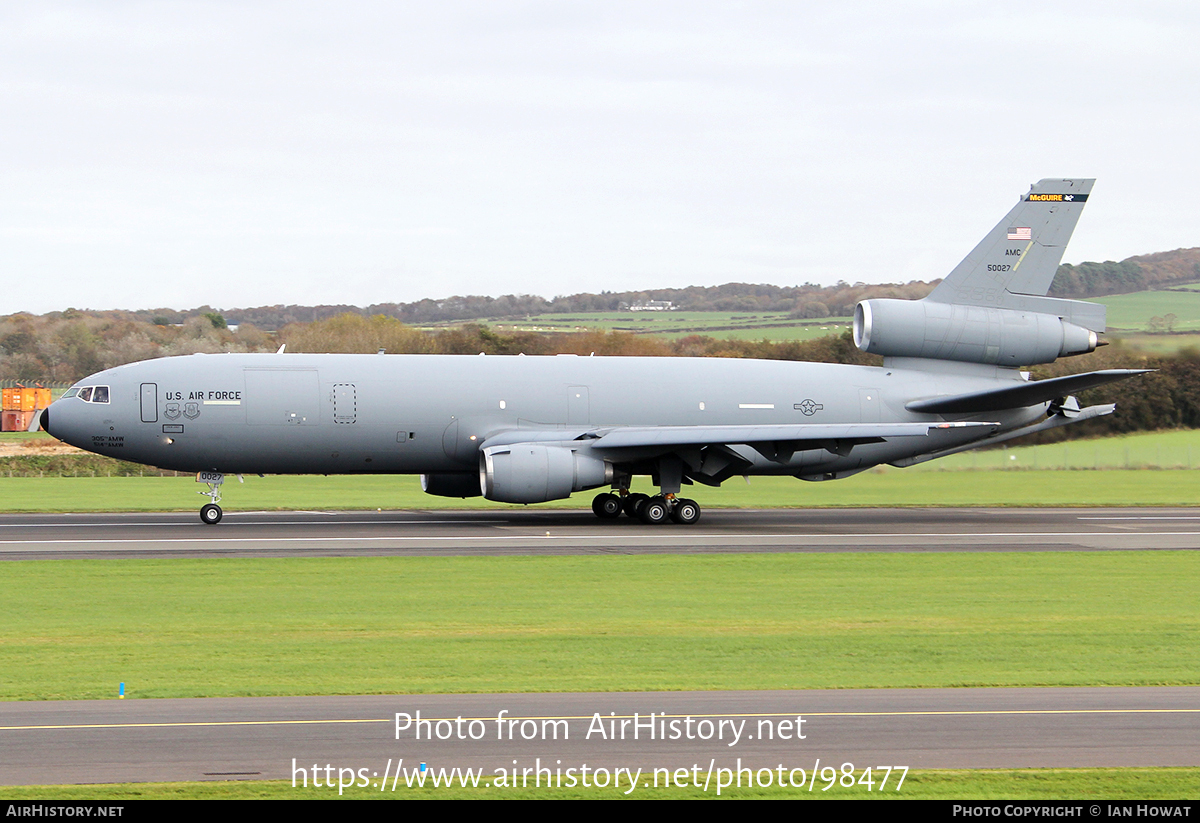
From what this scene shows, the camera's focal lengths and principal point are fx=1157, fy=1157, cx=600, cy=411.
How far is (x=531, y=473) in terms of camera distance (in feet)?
95.9

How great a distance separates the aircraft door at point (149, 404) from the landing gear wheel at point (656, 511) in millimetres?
13140

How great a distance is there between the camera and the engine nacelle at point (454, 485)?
108ft

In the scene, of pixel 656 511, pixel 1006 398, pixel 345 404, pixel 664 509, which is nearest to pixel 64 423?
pixel 345 404

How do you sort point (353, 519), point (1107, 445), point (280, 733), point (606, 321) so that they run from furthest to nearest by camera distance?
point (606, 321), point (1107, 445), point (353, 519), point (280, 733)

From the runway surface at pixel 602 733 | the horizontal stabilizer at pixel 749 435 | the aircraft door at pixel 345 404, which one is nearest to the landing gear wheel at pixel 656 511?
the horizontal stabilizer at pixel 749 435

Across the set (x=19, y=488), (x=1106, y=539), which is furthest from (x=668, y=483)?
(x=19, y=488)

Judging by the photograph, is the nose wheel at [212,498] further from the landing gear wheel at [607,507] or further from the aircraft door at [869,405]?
the aircraft door at [869,405]

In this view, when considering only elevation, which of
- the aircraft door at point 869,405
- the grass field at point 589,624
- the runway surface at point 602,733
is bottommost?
the grass field at point 589,624

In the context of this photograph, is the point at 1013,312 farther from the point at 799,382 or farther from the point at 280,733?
the point at 280,733

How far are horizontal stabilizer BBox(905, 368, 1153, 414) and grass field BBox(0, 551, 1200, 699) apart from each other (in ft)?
28.6

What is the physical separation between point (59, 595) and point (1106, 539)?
22.8 metres

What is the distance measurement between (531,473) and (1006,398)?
46.8 feet

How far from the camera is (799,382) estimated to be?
112 ft

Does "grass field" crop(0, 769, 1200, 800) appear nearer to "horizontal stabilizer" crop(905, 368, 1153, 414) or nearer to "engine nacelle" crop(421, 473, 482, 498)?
"horizontal stabilizer" crop(905, 368, 1153, 414)
